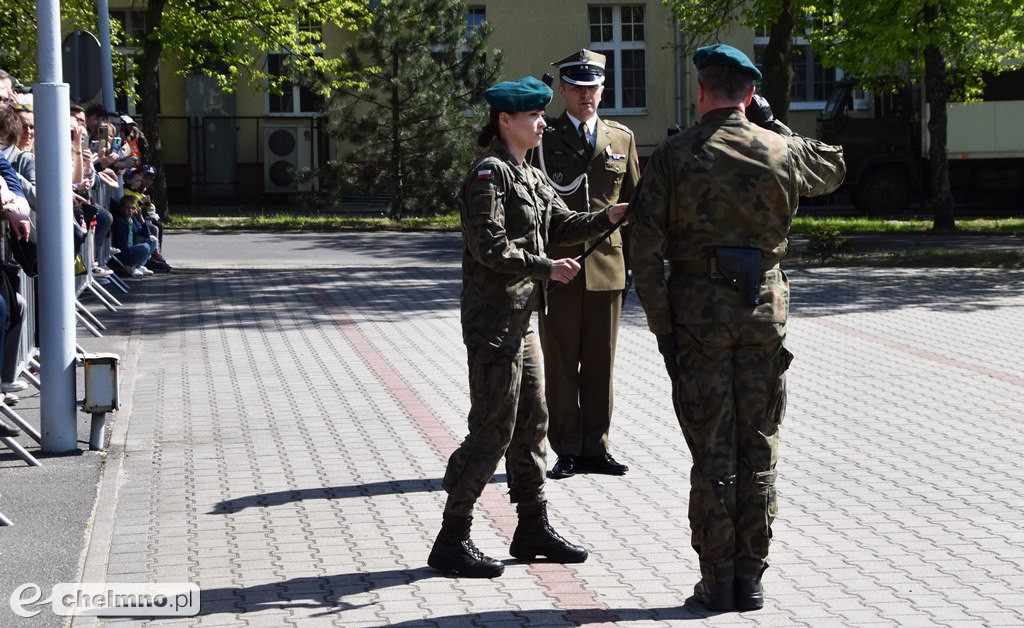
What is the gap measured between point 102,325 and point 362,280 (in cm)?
509

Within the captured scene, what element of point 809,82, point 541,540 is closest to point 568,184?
point 541,540

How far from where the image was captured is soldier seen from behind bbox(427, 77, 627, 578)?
5.44m

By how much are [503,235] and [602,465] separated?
2254mm

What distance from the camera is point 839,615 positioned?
5.00 metres

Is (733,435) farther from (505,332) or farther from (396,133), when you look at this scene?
(396,133)

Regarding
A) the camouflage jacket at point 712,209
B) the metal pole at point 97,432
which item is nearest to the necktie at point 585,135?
the camouflage jacket at point 712,209

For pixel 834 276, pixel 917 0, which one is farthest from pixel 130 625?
pixel 917 0

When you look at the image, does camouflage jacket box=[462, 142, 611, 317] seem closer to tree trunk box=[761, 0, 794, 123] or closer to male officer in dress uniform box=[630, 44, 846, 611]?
male officer in dress uniform box=[630, 44, 846, 611]

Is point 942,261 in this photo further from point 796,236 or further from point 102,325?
point 102,325

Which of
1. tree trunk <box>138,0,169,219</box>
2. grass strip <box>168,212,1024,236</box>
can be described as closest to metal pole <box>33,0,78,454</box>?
grass strip <box>168,212,1024,236</box>

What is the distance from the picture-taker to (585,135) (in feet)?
23.8

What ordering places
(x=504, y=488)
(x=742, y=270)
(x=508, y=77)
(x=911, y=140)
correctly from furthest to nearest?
(x=508, y=77)
(x=911, y=140)
(x=504, y=488)
(x=742, y=270)

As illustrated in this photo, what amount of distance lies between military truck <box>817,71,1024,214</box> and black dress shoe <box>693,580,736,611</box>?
24.4m

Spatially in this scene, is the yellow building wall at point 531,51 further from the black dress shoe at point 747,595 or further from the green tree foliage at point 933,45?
the black dress shoe at point 747,595
